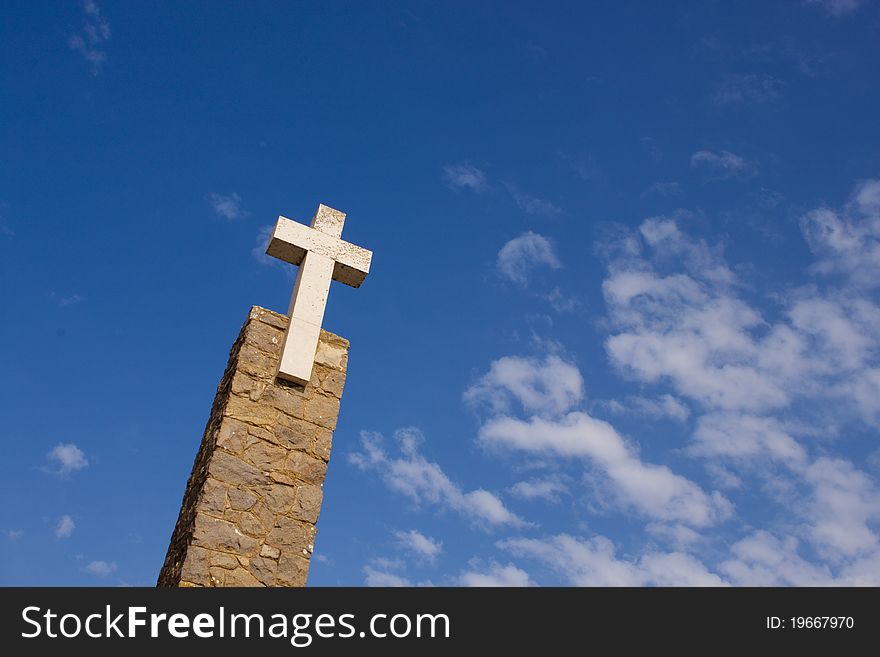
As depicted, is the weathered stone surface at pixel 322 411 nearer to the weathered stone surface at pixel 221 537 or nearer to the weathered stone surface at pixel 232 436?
the weathered stone surface at pixel 232 436

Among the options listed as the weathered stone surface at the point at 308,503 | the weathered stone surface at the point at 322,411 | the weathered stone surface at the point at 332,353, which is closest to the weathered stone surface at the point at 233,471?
the weathered stone surface at the point at 308,503

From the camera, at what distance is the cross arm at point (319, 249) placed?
240 inches

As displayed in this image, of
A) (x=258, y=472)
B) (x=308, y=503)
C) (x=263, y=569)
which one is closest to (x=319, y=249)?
(x=258, y=472)

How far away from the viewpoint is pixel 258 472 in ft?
17.0

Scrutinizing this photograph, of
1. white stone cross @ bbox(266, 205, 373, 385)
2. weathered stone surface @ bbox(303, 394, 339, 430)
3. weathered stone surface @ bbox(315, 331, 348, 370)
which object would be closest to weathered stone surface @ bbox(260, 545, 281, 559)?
weathered stone surface @ bbox(303, 394, 339, 430)

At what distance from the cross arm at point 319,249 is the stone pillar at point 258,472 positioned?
562 millimetres

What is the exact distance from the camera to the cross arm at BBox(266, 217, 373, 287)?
609 cm

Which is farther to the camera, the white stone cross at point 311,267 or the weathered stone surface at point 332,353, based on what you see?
the weathered stone surface at point 332,353
